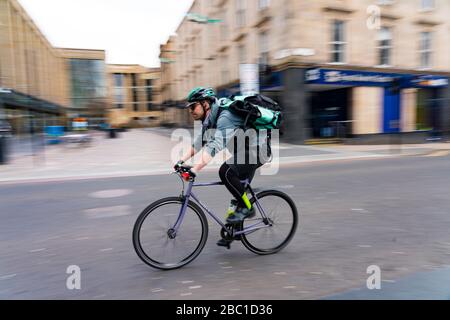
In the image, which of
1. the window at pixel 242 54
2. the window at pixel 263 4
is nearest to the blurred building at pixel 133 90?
the window at pixel 242 54

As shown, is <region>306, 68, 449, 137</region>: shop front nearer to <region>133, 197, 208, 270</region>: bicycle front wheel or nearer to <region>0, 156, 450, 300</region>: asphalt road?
<region>0, 156, 450, 300</region>: asphalt road

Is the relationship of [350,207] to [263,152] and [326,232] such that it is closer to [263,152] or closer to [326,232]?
[326,232]

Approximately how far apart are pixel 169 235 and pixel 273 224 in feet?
3.97

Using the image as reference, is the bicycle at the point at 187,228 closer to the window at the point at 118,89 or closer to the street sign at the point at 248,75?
the street sign at the point at 248,75

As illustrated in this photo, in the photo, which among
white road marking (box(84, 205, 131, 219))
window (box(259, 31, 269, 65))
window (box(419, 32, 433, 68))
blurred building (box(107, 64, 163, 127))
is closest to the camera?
white road marking (box(84, 205, 131, 219))

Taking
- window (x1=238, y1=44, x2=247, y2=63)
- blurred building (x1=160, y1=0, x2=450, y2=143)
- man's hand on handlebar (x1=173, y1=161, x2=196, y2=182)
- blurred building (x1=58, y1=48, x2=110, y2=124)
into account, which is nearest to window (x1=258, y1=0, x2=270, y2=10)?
blurred building (x1=160, y1=0, x2=450, y2=143)

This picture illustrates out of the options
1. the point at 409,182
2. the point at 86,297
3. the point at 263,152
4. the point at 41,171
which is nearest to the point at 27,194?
the point at 41,171

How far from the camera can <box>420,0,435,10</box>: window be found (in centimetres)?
2147

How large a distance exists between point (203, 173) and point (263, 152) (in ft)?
20.7

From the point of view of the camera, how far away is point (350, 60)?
19469mm

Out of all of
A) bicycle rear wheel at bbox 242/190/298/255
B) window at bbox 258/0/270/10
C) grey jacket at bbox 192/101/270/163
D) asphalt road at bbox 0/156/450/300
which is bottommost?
asphalt road at bbox 0/156/450/300

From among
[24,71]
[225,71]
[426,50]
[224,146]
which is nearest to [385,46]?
[426,50]

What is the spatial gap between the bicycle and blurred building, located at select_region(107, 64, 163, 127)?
7699cm

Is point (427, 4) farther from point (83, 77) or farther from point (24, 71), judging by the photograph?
point (83, 77)
